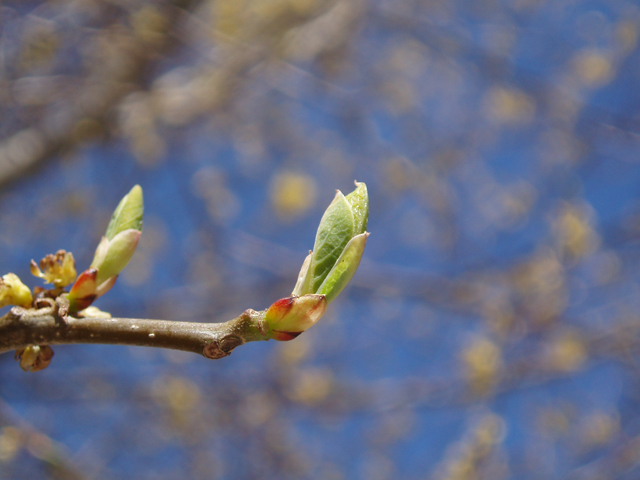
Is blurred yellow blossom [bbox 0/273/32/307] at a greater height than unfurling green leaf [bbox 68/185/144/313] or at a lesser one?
lesser

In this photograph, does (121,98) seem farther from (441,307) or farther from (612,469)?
(612,469)

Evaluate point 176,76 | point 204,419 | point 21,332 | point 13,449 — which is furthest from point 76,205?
point 21,332

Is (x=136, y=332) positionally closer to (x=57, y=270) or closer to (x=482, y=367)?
(x=57, y=270)

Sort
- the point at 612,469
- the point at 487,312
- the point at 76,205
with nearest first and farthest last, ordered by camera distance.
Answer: the point at 612,469, the point at 487,312, the point at 76,205

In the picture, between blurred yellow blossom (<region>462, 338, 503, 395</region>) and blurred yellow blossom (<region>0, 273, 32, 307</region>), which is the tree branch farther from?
blurred yellow blossom (<region>462, 338, 503, 395</region>)

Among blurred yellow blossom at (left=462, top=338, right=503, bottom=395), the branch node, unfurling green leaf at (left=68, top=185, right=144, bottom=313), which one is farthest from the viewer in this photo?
blurred yellow blossom at (left=462, top=338, right=503, bottom=395)

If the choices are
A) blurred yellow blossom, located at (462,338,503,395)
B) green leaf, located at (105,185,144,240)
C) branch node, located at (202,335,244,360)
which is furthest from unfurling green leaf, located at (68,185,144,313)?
blurred yellow blossom, located at (462,338,503,395)

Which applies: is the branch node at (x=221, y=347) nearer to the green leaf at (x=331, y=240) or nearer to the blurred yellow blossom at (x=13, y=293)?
the green leaf at (x=331, y=240)
